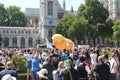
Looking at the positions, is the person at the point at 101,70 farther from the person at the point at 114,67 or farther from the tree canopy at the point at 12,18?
the tree canopy at the point at 12,18

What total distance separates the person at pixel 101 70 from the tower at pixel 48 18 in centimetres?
8018

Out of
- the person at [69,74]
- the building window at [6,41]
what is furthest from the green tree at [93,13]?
the person at [69,74]

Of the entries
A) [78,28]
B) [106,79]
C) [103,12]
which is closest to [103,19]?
[103,12]

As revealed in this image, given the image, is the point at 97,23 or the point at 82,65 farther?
the point at 97,23

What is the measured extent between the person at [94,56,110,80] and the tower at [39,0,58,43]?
80185 millimetres

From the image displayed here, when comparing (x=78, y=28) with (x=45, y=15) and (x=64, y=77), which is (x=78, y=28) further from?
(x=64, y=77)

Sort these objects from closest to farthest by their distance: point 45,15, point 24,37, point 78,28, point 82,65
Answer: point 82,65 → point 78,28 → point 45,15 → point 24,37

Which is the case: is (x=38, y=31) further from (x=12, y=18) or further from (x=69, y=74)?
(x=69, y=74)

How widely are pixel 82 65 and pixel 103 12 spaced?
231 ft

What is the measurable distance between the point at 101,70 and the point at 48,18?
82660mm

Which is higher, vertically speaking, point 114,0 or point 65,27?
point 114,0

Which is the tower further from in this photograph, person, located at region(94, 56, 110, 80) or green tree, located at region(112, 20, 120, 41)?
person, located at region(94, 56, 110, 80)

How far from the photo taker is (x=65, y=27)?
83000 millimetres

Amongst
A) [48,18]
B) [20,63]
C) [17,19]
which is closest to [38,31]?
[48,18]
